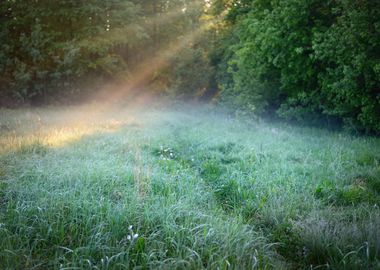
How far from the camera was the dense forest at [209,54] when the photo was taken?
33.9 ft

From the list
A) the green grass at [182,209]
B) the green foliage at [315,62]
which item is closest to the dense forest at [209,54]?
the green foliage at [315,62]

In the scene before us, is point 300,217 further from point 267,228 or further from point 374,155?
point 374,155

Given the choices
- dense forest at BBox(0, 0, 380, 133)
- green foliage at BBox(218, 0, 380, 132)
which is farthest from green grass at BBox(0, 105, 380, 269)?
dense forest at BBox(0, 0, 380, 133)

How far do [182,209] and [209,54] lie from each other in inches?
966

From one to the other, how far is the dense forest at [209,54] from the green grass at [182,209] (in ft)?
14.5

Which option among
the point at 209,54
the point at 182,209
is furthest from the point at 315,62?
the point at 209,54

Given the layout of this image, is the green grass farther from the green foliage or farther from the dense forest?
the dense forest

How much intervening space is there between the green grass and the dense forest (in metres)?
4.42

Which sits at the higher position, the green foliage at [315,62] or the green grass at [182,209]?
the green foliage at [315,62]

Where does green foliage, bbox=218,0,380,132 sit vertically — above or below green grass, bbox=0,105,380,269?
above

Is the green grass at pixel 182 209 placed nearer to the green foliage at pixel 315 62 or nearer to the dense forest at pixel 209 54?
the green foliage at pixel 315 62

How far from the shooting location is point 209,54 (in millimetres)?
27000

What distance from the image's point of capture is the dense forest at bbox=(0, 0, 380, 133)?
10.3 m

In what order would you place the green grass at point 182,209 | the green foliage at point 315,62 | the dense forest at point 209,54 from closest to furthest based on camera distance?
1. the green grass at point 182,209
2. the green foliage at point 315,62
3. the dense forest at point 209,54
